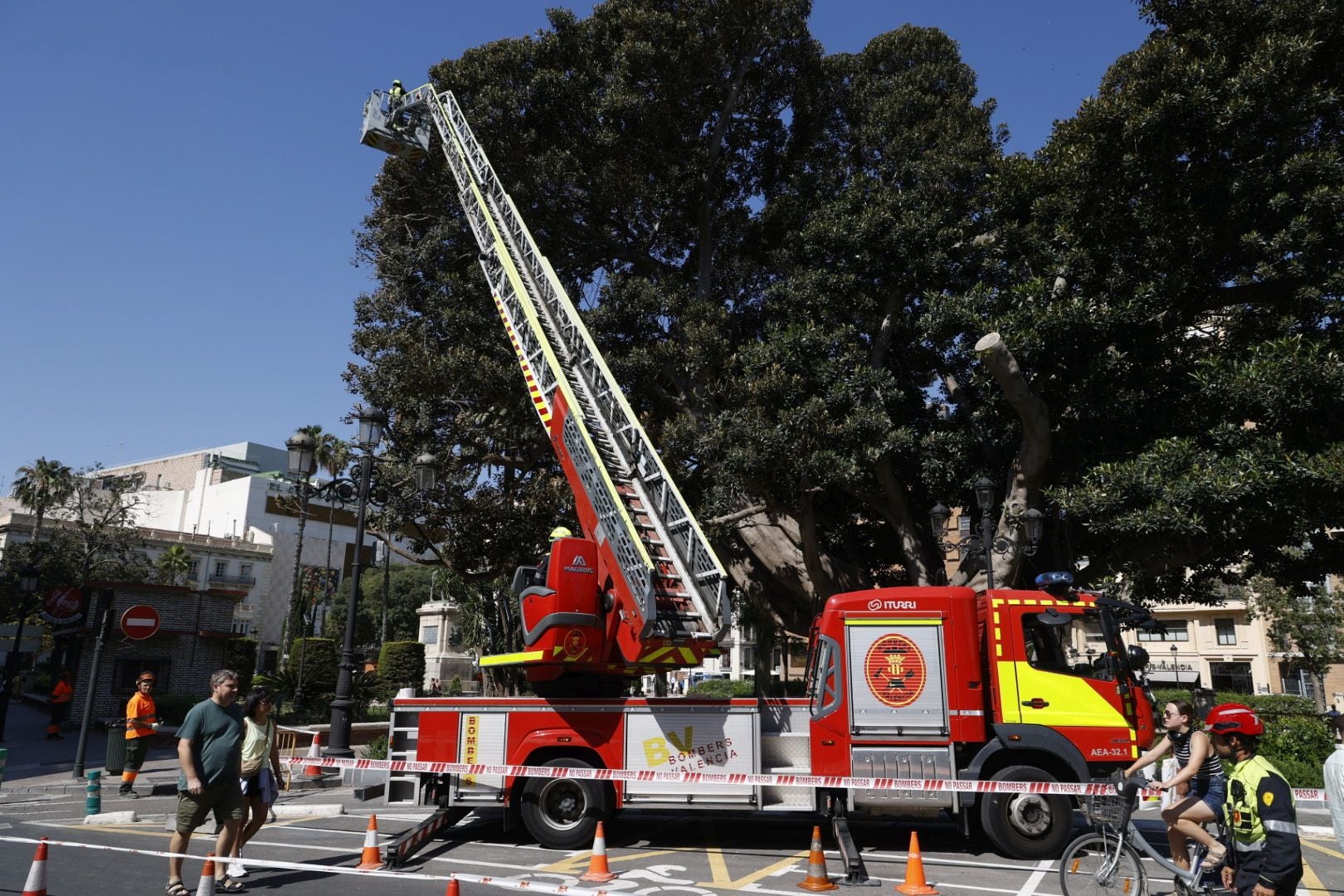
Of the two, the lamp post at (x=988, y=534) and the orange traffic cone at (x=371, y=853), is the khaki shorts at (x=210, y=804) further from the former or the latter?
the lamp post at (x=988, y=534)

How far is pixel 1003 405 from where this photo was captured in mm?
17500

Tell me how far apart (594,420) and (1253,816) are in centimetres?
1166

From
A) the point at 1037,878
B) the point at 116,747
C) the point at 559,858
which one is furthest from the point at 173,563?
the point at 1037,878

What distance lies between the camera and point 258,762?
27.9 feet

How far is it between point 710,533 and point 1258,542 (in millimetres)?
10216

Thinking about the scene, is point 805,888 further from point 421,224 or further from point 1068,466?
point 421,224

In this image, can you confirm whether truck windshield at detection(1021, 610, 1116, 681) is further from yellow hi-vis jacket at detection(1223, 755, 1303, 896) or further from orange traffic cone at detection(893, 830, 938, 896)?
yellow hi-vis jacket at detection(1223, 755, 1303, 896)

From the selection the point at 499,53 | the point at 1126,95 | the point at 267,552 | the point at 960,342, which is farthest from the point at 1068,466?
the point at 267,552

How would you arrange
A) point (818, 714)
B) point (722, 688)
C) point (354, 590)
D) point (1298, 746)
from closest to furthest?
point (818, 714), point (354, 590), point (1298, 746), point (722, 688)

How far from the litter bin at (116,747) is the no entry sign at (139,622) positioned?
5.41m

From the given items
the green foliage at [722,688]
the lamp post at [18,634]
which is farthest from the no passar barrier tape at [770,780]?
the green foliage at [722,688]

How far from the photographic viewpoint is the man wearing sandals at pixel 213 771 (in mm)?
7188

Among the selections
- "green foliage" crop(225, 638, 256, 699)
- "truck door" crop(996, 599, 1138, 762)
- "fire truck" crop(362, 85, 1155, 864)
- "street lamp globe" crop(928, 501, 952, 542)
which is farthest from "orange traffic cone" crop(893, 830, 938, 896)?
Answer: "green foliage" crop(225, 638, 256, 699)

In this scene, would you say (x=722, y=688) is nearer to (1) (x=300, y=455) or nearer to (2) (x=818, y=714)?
(1) (x=300, y=455)
